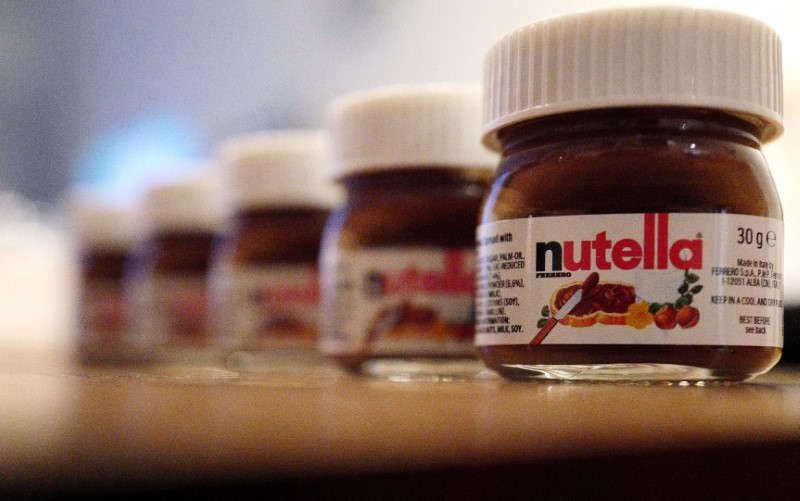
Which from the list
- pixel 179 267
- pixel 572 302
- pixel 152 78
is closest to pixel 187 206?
pixel 179 267

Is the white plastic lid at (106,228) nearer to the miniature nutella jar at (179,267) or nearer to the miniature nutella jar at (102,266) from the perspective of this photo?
the miniature nutella jar at (102,266)

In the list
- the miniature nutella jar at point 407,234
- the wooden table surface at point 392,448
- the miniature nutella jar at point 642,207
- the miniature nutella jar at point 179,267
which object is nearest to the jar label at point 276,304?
the miniature nutella jar at point 407,234

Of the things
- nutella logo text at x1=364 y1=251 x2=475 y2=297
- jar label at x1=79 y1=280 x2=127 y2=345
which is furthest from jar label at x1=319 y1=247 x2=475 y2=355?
jar label at x1=79 y1=280 x2=127 y2=345

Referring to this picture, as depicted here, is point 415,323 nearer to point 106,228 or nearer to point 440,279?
point 440,279

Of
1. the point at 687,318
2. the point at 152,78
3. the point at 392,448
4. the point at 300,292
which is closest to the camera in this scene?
the point at 392,448

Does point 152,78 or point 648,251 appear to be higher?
point 152,78

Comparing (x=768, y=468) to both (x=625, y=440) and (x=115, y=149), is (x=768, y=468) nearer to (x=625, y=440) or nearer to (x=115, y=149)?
(x=625, y=440)

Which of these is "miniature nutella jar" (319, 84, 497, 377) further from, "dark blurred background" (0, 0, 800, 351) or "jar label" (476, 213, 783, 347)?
"dark blurred background" (0, 0, 800, 351)

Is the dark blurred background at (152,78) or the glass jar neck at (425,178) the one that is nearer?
the glass jar neck at (425,178)
